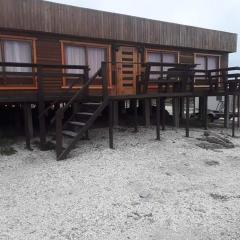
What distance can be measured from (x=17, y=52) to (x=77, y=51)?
219 centimetres

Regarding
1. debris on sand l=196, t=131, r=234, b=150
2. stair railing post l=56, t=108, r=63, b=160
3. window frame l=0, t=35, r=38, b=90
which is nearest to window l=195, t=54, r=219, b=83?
debris on sand l=196, t=131, r=234, b=150

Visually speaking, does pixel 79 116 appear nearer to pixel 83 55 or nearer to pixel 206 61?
pixel 83 55

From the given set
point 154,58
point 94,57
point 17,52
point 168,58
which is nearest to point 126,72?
point 94,57

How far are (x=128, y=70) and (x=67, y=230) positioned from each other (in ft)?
25.4

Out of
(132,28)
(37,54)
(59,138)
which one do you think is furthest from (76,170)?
(132,28)

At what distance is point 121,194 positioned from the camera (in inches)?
232

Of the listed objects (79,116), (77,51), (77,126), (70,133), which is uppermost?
(77,51)

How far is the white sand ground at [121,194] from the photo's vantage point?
461 centimetres

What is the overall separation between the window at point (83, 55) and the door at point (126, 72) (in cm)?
69

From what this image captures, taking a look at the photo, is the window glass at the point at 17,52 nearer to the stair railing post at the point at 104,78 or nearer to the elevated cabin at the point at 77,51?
the elevated cabin at the point at 77,51

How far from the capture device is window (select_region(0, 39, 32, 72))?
32.1ft

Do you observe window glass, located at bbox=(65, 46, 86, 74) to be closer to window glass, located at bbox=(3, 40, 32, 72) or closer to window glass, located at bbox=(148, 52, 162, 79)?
window glass, located at bbox=(3, 40, 32, 72)

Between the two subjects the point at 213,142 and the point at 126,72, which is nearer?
the point at 213,142

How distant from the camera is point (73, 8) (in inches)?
417
